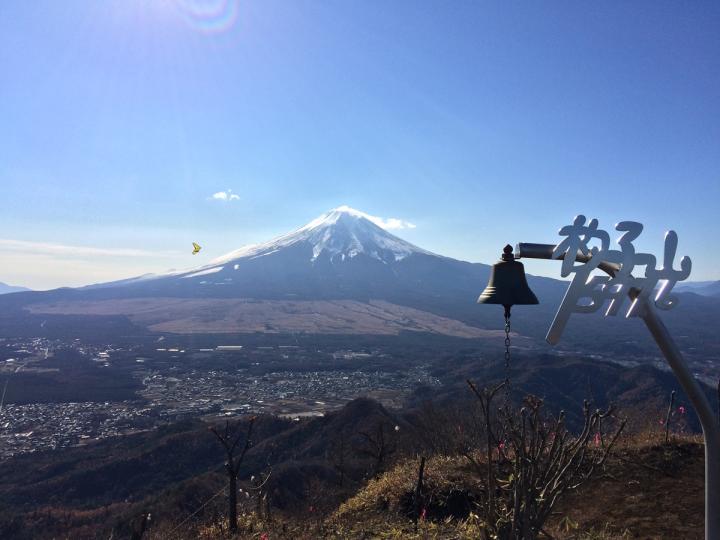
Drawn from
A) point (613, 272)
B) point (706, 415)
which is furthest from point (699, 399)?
point (613, 272)

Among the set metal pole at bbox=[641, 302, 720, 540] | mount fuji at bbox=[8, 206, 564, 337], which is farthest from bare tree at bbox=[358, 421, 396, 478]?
mount fuji at bbox=[8, 206, 564, 337]

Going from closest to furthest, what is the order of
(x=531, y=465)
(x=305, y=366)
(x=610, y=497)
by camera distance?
1. (x=531, y=465)
2. (x=610, y=497)
3. (x=305, y=366)

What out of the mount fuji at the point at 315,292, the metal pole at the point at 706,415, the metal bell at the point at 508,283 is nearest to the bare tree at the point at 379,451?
the metal pole at the point at 706,415

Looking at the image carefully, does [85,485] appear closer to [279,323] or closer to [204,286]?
[279,323]

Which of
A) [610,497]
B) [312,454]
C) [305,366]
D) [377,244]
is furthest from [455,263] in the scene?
[610,497]

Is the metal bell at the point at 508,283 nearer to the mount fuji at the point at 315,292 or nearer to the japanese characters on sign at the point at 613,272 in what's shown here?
the japanese characters on sign at the point at 613,272
